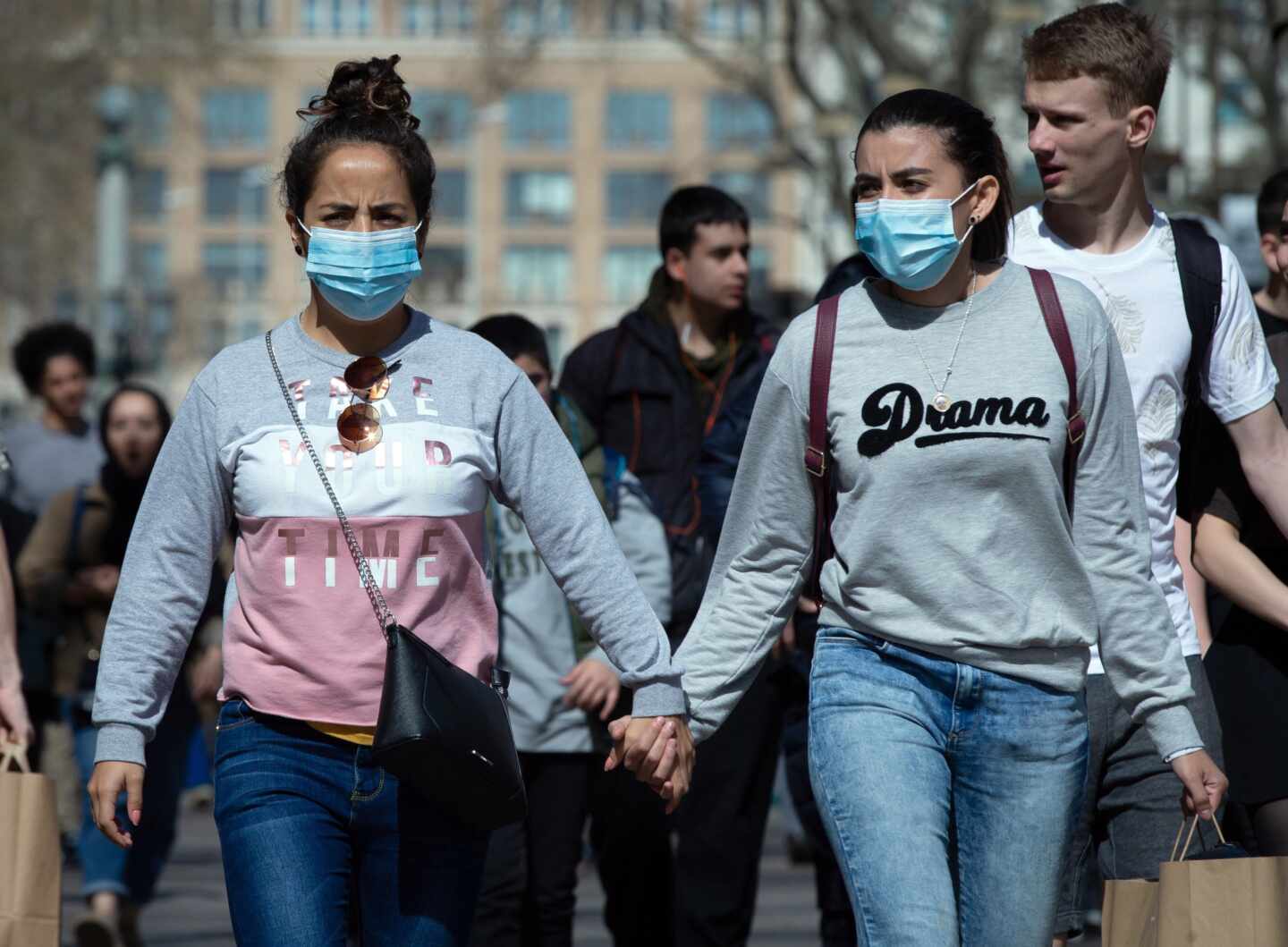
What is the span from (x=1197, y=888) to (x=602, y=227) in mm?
101961

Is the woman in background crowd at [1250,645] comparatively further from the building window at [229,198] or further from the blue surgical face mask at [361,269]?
the building window at [229,198]

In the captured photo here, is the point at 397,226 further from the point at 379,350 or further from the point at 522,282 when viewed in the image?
the point at 522,282

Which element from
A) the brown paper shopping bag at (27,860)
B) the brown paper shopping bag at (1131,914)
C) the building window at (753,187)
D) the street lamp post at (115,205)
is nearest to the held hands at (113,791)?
the brown paper shopping bag at (27,860)

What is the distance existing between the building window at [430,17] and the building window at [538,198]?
26.0 ft

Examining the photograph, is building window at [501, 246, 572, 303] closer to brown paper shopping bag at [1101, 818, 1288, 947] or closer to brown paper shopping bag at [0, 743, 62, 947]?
brown paper shopping bag at [0, 743, 62, 947]

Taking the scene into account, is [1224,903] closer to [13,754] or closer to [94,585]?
[13,754]

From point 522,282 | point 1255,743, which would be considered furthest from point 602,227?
point 1255,743

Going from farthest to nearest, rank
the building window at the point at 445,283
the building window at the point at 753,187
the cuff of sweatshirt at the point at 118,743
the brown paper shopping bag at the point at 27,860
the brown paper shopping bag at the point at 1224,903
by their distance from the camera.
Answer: the building window at the point at 753,187 < the building window at the point at 445,283 < the brown paper shopping bag at the point at 27,860 < the cuff of sweatshirt at the point at 118,743 < the brown paper shopping bag at the point at 1224,903

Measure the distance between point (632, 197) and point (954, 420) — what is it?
102m

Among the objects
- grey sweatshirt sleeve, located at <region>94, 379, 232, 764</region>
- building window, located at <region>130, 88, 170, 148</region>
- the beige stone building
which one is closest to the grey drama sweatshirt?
grey sweatshirt sleeve, located at <region>94, 379, 232, 764</region>

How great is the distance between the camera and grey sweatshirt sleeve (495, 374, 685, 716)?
4.41m

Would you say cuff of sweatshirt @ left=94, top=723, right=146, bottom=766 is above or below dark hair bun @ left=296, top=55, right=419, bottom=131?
below

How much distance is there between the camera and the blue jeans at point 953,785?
4266mm

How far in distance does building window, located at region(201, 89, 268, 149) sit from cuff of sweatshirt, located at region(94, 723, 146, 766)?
104420mm
